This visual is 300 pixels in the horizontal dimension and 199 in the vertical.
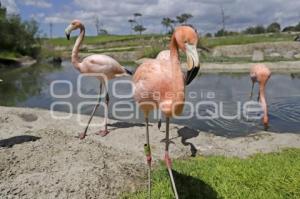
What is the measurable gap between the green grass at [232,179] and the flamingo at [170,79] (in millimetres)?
658

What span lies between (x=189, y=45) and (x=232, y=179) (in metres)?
2.29

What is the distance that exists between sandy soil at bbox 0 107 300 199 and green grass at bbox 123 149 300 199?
1.55 feet

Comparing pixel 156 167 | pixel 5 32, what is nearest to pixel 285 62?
pixel 156 167

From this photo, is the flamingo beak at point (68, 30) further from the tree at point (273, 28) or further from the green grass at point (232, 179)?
the tree at point (273, 28)

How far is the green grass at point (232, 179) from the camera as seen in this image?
4.84 meters

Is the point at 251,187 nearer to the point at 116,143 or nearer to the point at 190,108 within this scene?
the point at 116,143

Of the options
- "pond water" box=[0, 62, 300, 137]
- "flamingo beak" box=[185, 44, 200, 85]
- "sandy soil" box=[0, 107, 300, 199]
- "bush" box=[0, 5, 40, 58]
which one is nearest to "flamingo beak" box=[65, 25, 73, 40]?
"sandy soil" box=[0, 107, 300, 199]

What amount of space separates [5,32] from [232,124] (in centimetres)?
4175

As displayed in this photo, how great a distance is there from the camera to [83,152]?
19.6 feet

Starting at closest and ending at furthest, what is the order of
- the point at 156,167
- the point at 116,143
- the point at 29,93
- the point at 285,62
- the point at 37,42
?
the point at 156,167, the point at 116,143, the point at 29,93, the point at 285,62, the point at 37,42

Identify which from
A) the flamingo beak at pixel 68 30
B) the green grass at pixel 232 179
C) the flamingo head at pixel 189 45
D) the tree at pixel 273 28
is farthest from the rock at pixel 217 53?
the tree at pixel 273 28

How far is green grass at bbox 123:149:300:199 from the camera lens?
484cm

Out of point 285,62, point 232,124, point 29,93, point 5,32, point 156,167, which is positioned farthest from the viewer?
point 5,32

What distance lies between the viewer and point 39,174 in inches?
201
